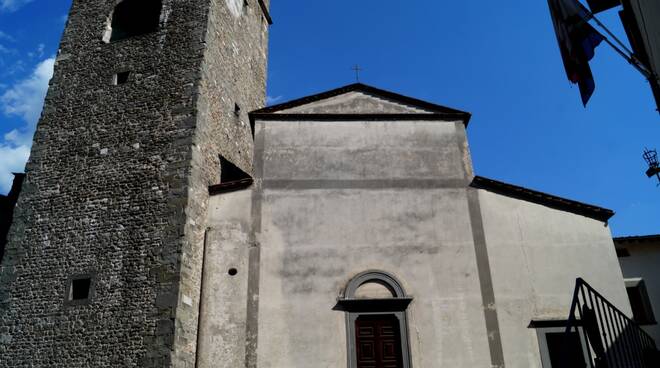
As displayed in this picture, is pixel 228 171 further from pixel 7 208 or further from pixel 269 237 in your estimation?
pixel 7 208

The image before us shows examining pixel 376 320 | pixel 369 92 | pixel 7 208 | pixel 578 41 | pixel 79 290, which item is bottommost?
pixel 376 320

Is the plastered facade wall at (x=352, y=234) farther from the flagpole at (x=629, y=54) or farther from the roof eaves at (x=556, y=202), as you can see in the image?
the flagpole at (x=629, y=54)

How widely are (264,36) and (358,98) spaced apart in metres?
7.31

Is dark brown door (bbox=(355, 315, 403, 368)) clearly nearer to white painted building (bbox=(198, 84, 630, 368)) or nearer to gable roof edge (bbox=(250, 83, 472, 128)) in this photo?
white painted building (bbox=(198, 84, 630, 368))

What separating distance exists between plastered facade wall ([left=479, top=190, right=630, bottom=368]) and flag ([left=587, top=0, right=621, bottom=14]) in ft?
15.0

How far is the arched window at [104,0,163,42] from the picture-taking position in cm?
1488

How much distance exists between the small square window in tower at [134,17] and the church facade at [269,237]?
1.02 meters

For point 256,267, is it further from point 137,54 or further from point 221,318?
point 137,54

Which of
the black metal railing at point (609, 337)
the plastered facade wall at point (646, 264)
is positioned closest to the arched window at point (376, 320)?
the black metal railing at point (609, 337)

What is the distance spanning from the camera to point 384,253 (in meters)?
11.6

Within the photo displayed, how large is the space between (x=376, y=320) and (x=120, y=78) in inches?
342

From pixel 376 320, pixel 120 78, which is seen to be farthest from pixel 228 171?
pixel 376 320

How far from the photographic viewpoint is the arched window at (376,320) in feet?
34.9

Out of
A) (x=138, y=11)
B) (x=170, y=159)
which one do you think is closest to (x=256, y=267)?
(x=170, y=159)
